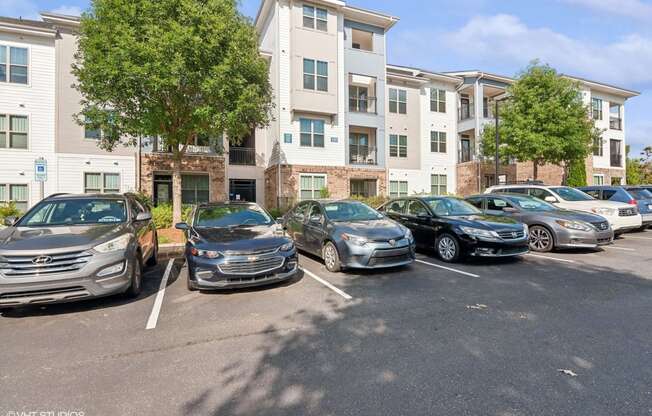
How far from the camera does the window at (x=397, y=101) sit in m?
23.0

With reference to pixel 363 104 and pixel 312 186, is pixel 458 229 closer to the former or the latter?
pixel 312 186

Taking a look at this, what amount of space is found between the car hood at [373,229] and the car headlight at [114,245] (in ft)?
12.3

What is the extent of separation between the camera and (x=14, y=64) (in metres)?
15.2

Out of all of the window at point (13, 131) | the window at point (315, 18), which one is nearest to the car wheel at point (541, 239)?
the window at point (315, 18)

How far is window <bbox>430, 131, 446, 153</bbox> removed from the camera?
25000 millimetres

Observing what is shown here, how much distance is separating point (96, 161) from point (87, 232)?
13.9 metres

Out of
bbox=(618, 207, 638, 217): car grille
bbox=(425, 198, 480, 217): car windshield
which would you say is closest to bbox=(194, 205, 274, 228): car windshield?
bbox=(425, 198, 480, 217): car windshield

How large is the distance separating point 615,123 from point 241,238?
1576 inches

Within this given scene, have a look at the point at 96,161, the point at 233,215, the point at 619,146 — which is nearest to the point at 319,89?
the point at 96,161

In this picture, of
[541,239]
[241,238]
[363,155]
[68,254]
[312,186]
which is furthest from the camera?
[363,155]

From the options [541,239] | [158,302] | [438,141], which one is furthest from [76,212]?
[438,141]

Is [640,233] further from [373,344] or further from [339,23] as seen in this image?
[339,23]

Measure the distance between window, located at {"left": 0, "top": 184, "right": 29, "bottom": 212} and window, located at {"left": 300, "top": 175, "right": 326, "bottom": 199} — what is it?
13218 millimetres

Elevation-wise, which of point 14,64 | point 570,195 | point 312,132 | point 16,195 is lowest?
point 570,195
